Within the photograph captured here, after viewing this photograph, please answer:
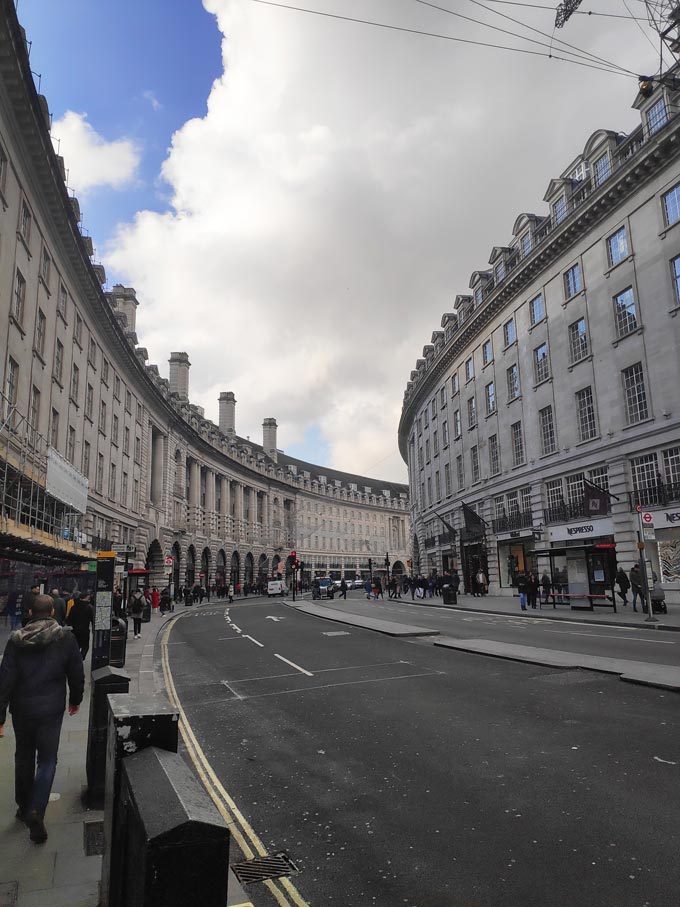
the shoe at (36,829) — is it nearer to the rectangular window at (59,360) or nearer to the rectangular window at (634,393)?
the rectangular window at (59,360)

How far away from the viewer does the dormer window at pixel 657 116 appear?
2667cm

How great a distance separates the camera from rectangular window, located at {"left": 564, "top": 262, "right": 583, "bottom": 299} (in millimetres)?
31766

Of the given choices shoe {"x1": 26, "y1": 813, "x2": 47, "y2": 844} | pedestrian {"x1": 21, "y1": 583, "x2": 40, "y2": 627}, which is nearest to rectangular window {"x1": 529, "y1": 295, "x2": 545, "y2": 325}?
pedestrian {"x1": 21, "y1": 583, "x2": 40, "y2": 627}

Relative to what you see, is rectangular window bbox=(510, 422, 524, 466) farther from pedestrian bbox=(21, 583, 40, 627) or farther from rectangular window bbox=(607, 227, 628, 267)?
pedestrian bbox=(21, 583, 40, 627)

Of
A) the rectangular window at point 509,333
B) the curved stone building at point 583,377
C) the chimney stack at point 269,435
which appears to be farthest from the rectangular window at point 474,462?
the chimney stack at point 269,435

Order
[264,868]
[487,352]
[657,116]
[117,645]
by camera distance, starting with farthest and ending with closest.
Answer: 1. [487,352]
2. [657,116]
3. [117,645]
4. [264,868]

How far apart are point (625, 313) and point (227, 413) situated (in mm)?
65605

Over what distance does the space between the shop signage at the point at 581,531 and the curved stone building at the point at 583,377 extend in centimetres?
9

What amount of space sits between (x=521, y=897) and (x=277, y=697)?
6711 mm

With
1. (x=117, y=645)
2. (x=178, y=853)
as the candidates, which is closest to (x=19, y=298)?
(x=117, y=645)

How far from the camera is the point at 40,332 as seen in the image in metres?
26.5

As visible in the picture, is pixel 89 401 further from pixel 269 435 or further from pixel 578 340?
pixel 269 435

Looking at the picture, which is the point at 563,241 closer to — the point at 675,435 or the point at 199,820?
the point at 675,435

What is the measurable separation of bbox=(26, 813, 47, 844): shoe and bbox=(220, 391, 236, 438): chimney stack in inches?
3216
